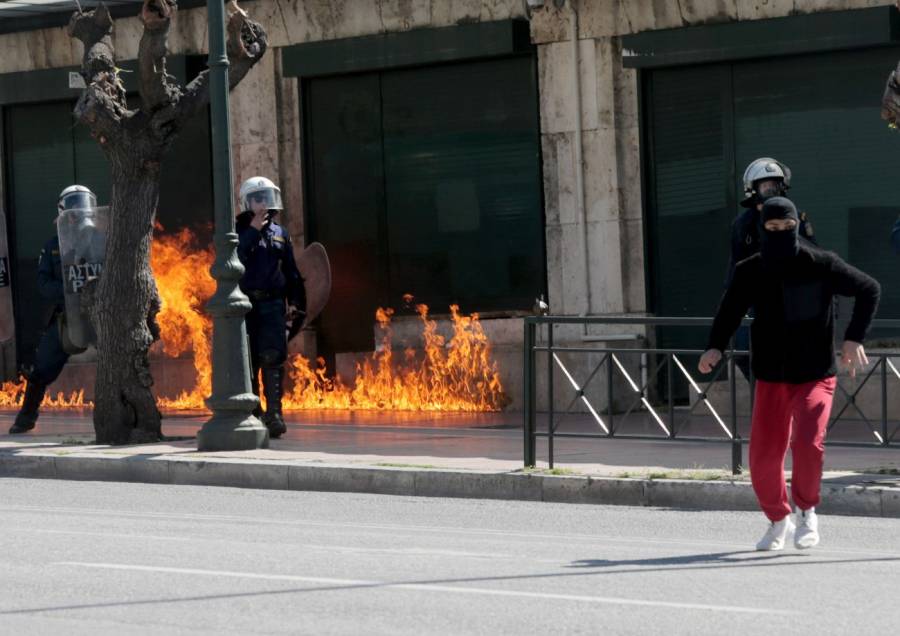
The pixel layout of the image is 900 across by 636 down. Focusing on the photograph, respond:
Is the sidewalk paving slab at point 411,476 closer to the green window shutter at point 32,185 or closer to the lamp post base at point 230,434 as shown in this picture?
the lamp post base at point 230,434

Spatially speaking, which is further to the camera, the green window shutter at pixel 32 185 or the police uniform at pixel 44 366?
the green window shutter at pixel 32 185

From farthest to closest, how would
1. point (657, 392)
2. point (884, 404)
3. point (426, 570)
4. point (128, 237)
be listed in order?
1. point (128, 237)
2. point (657, 392)
3. point (884, 404)
4. point (426, 570)

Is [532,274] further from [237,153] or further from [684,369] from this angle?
[684,369]

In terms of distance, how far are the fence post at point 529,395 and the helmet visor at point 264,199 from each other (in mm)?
3920

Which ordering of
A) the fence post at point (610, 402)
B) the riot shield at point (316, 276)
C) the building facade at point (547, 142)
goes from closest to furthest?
the fence post at point (610, 402) < the building facade at point (547, 142) < the riot shield at point (316, 276)

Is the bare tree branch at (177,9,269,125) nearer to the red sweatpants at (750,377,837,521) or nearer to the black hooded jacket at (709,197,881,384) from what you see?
the black hooded jacket at (709,197,881,384)

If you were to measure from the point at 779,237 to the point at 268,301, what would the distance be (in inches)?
285

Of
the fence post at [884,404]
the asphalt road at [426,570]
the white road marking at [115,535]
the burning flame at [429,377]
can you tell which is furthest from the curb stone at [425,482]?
the burning flame at [429,377]

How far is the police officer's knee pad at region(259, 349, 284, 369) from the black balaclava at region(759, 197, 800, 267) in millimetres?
6973

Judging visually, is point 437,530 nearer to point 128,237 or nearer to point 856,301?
point 856,301

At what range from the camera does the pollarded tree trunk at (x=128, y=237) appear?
16.3 m

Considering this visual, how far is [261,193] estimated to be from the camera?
1650cm

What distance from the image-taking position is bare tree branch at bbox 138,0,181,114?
51.6ft

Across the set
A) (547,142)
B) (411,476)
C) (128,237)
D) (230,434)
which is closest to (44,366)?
(128,237)
